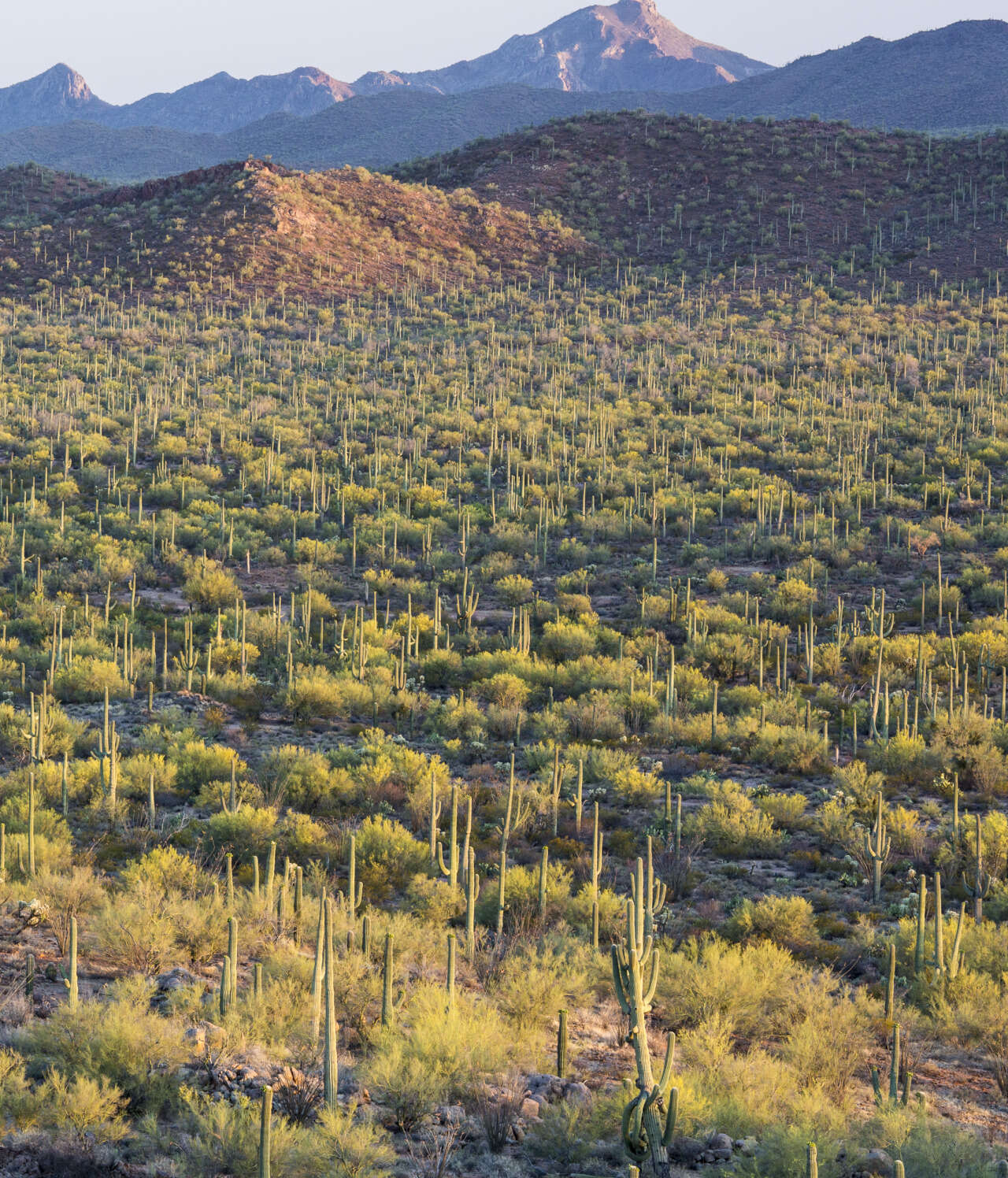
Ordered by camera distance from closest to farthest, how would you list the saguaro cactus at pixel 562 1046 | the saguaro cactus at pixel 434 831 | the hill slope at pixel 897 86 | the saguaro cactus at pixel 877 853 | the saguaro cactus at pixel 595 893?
the saguaro cactus at pixel 562 1046 < the saguaro cactus at pixel 595 893 < the saguaro cactus at pixel 877 853 < the saguaro cactus at pixel 434 831 < the hill slope at pixel 897 86

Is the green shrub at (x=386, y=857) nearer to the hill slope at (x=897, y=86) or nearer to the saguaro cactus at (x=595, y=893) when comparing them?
the saguaro cactus at (x=595, y=893)

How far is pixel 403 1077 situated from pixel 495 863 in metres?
4.04

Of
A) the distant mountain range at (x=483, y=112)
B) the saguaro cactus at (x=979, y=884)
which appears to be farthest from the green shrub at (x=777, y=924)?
the distant mountain range at (x=483, y=112)

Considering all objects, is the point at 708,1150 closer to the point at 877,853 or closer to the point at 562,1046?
the point at 562,1046

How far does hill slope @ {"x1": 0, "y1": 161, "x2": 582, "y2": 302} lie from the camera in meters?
43.8

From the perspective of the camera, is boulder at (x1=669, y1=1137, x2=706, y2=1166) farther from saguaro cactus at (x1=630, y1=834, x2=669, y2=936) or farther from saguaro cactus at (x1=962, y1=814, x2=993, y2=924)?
saguaro cactus at (x1=962, y1=814, x2=993, y2=924)

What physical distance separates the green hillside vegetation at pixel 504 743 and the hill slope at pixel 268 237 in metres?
4.89

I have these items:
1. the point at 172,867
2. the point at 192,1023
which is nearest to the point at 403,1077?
the point at 192,1023

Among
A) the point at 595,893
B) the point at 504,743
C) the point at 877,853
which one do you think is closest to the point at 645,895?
the point at 595,893

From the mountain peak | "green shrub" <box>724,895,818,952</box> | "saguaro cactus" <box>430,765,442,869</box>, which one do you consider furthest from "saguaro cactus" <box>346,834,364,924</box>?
the mountain peak

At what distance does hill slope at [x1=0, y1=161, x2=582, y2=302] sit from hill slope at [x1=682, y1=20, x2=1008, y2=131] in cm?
6004

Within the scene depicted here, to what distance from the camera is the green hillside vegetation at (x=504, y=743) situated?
6184mm

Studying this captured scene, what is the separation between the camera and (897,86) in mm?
107812

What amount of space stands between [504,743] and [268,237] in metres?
38.1
